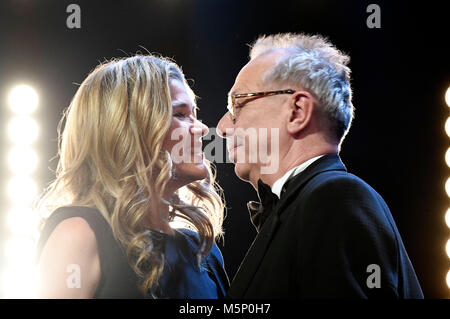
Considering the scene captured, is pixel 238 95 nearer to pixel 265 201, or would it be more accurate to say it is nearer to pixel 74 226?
pixel 265 201

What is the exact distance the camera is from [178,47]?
8.21 ft

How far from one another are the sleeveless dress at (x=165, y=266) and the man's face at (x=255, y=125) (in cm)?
38

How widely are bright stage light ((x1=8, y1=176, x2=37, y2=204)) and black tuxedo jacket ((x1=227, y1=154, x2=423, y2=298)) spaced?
1.09 m

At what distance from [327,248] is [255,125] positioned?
62 cm

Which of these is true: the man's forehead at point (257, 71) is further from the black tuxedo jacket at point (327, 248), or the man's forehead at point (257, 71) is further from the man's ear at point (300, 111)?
the black tuxedo jacket at point (327, 248)

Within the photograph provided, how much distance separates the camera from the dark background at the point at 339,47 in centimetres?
245

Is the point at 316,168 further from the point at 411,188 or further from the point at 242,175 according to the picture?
the point at 411,188

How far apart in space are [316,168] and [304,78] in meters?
0.37

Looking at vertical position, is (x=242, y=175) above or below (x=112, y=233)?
→ above

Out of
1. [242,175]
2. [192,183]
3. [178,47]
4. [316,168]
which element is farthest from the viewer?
[178,47]

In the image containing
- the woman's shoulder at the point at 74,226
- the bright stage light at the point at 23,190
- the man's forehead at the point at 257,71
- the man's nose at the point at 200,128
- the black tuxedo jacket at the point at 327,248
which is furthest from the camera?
the bright stage light at the point at 23,190

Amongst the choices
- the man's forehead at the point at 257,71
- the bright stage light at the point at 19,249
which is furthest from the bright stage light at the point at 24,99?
the man's forehead at the point at 257,71

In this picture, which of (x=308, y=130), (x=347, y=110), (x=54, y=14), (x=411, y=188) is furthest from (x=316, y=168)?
(x=54, y=14)

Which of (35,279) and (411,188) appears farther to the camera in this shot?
(411,188)
